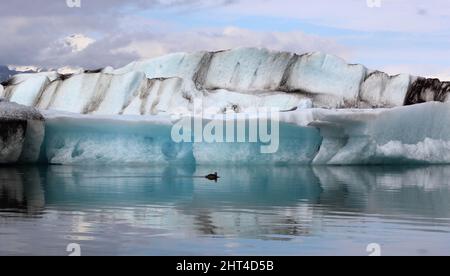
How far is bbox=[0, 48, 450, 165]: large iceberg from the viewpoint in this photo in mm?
23438

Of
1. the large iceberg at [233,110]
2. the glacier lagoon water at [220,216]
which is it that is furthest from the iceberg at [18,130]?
the glacier lagoon water at [220,216]

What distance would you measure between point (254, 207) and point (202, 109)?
21538 mm

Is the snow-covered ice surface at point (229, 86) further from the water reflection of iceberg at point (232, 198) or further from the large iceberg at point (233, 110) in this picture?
the water reflection of iceberg at point (232, 198)

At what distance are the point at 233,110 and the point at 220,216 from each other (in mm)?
22535

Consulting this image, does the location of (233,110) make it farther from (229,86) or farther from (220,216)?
(220,216)

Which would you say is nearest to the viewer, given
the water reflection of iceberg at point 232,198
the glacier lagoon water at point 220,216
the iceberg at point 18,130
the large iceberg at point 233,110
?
the glacier lagoon water at point 220,216

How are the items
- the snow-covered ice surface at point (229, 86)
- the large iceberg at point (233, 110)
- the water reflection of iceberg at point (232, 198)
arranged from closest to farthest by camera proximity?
the water reflection of iceberg at point (232, 198) < the large iceberg at point (233, 110) < the snow-covered ice surface at point (229, 86)

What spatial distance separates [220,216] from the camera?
10039 millimetres

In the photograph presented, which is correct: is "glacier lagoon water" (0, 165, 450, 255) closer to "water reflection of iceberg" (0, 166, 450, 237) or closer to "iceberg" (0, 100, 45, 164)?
"water reflection of iceberg" (0, 166, 450, 237)

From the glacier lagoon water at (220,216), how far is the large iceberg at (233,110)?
5.70 m

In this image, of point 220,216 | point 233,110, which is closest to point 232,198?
point 220,216

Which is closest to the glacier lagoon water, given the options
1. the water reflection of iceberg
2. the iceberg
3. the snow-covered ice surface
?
the water reflection of iceberg

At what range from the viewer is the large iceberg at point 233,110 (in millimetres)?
23438
